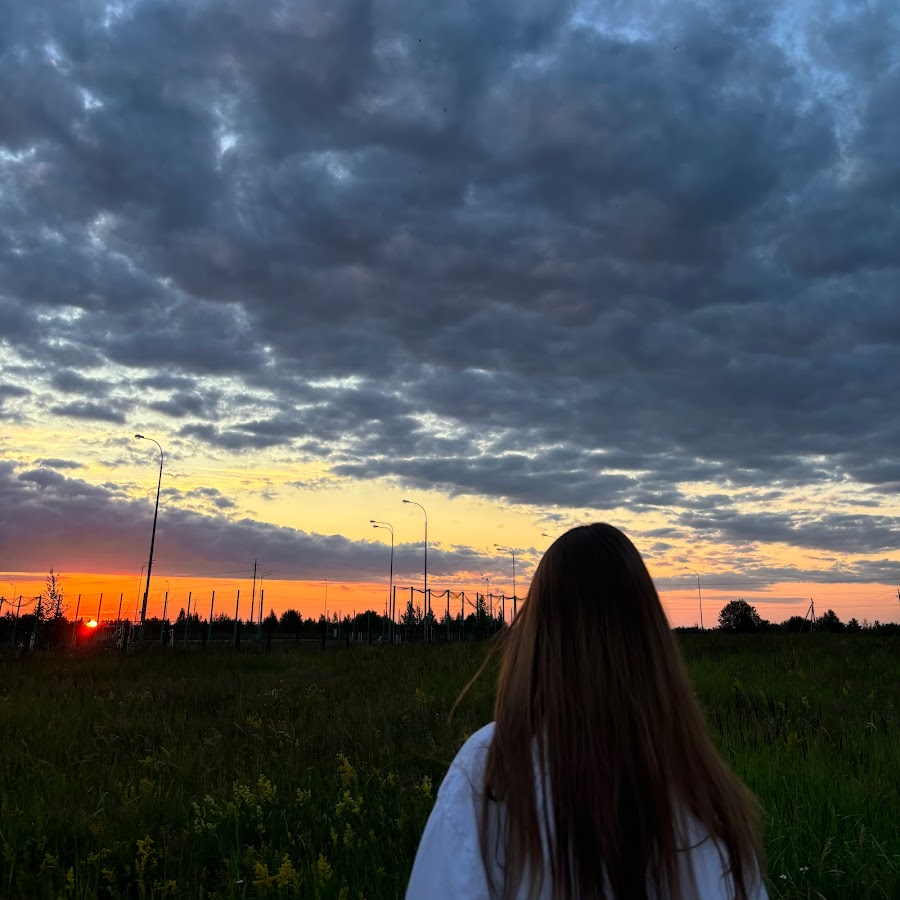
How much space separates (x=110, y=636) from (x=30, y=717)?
50.1m

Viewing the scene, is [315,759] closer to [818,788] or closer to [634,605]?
[818,788]

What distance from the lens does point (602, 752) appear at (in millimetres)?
2016

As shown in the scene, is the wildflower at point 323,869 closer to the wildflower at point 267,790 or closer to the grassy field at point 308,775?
the grassy field at point 308,775

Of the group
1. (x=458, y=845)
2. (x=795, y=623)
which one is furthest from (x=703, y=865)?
(x=795, y=623)

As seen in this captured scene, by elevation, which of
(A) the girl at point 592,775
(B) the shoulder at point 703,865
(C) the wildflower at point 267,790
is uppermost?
(A) the girl at point 592,775

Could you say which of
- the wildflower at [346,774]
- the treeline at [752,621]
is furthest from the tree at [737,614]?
the wildflower at [346,774]

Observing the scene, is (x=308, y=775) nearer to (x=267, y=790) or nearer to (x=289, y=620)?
(x=267, y=790)

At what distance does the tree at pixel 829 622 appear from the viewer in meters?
43.2

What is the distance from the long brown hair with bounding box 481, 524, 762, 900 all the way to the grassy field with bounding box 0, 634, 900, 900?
185 cm

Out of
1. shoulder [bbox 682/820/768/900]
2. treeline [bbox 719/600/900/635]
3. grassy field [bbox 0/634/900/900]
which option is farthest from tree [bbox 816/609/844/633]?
shoulder [bbox 682/820/768/900]

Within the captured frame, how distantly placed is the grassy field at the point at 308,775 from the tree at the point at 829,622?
30.2 m

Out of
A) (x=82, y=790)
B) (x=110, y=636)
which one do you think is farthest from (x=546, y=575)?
(x=110, y=636)

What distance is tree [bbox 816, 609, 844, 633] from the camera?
1703 inches

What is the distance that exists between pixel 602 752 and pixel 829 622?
169 ft
